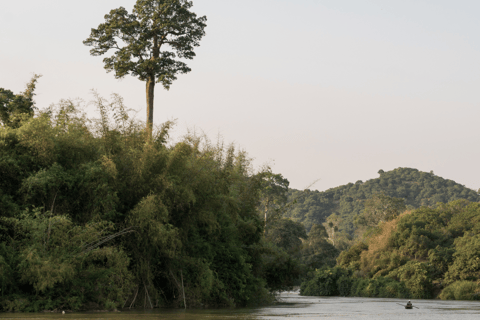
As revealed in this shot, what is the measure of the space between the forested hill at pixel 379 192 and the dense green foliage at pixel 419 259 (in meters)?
66.2

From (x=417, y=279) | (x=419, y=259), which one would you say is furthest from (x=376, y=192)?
(x=417, y=279)

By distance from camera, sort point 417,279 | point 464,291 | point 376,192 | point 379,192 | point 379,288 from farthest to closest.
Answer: point 379,192 → point 376,192 → point 379,288 → point 417,279 → point 464,291

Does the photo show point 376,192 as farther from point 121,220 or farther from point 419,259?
point 121,220

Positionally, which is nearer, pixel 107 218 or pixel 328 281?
pixel 107 218

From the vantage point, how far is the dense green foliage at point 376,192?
131 meters

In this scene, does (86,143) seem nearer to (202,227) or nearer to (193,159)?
(193,159)

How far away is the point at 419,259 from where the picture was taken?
54.0m

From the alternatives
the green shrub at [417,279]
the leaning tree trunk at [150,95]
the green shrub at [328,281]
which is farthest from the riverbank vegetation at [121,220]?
the green shrub at [328,281]

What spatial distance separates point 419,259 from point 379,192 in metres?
80.4

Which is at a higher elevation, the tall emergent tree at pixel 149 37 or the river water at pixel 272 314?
the tall emergent tree at pixel 149 37

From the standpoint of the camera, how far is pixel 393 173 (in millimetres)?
146625

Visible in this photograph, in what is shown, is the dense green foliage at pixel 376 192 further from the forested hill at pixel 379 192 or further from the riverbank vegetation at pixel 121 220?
the riverbank vegetation at pixel 121 220

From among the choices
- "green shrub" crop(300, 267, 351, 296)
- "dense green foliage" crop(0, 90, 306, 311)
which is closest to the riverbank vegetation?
"dense green foliage" crop(0, 90, 306, 311)

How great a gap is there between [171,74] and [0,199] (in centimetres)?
1461
